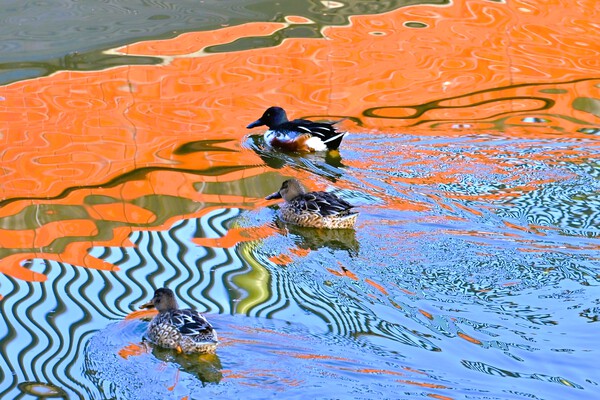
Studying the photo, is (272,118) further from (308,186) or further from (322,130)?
(308,186)

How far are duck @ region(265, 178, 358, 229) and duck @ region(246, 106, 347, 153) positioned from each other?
135cm

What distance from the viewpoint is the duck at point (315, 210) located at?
8.62 m

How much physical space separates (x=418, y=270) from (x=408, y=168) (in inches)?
88.9

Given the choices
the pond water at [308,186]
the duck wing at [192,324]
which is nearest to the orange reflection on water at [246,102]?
the pond water at [308,186]

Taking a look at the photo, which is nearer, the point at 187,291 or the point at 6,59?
the point at 187,291

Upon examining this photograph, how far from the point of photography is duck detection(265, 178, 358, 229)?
8.62 metres

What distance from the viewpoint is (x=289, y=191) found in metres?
9.22

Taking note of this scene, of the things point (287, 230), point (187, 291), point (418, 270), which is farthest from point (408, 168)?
point (187, 291)

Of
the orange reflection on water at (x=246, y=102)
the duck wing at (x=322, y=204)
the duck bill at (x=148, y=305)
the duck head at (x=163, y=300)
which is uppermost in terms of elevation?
the duck head at (x=163, y=300)

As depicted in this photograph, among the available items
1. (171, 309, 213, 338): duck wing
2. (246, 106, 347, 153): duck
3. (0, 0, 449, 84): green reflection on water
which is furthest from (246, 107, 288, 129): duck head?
(171, 309, 213, 338): duck wing

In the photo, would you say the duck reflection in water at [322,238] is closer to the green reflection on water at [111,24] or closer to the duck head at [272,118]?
the duck head at [272,118]

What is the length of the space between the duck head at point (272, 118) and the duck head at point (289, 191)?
1.75 meters

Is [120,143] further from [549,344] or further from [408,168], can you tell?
[549,344]

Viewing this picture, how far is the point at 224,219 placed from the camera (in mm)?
8820
